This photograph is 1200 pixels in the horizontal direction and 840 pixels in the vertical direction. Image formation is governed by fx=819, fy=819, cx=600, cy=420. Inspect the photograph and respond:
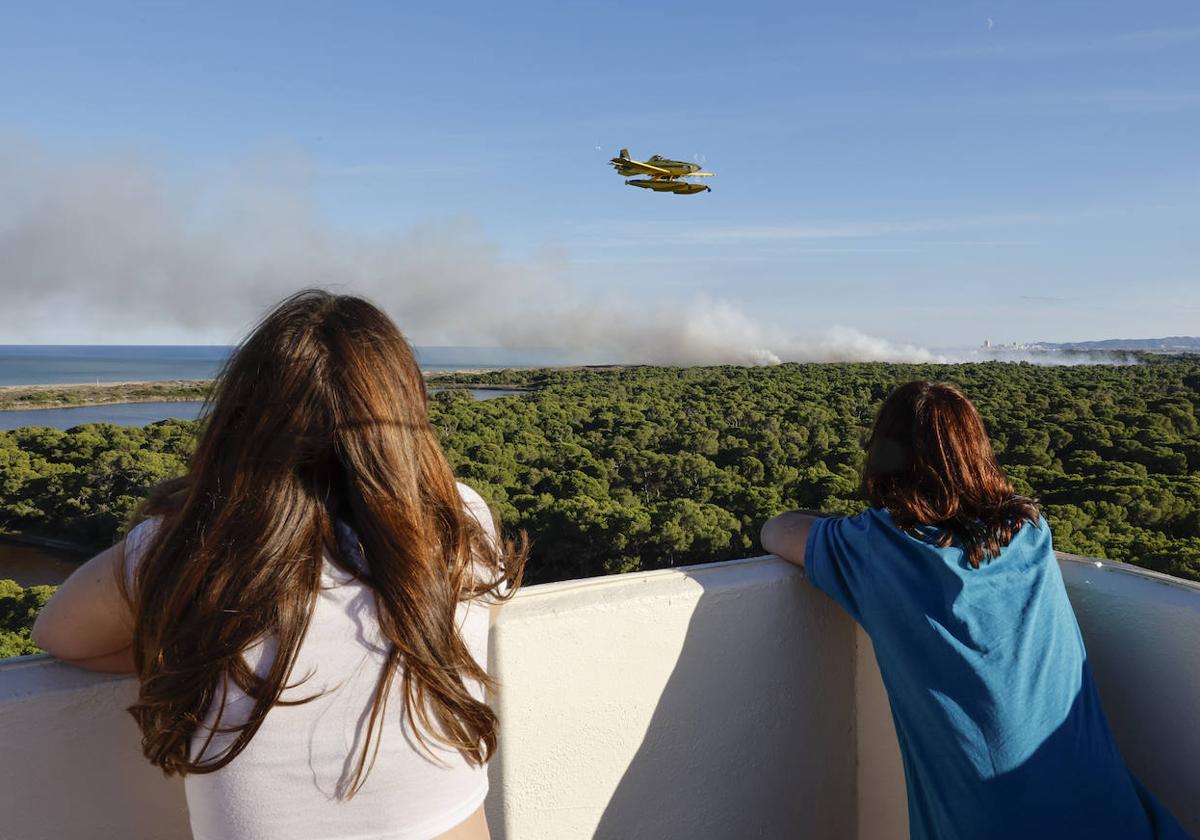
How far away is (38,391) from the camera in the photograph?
33.5 metres

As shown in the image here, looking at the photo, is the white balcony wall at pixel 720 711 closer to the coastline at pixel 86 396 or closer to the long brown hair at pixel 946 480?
the long brown hair at pixel 946 480

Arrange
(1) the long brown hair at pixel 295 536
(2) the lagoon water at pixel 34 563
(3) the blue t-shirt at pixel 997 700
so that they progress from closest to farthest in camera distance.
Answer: (1) the long brown hair at pixel 295 536 → (3) the blue t-shirt at pixel 997 700 → (2) the lagoon water at pixel 34 563

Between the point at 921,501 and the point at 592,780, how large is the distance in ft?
2.32

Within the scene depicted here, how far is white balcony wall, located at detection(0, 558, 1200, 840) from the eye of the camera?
1.29m

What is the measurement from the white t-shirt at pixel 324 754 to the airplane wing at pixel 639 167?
5.90 ft

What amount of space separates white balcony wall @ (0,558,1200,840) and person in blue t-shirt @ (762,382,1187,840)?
0.18m

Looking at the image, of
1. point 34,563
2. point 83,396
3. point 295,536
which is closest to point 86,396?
point 83,396

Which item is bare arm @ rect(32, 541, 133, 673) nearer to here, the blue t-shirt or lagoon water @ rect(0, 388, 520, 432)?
the blue t-shirt

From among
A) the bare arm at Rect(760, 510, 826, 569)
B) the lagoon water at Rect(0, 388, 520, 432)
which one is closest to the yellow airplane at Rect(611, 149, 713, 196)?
the bare arm at Rect(760, 510, 826, 569)

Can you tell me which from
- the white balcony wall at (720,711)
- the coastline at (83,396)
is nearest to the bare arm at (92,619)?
the white balcony wall at (720,711)

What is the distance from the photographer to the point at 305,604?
2.62ft

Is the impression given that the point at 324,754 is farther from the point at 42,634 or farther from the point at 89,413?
the point at 89,413

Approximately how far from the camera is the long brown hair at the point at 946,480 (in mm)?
1276

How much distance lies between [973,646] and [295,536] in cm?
96
